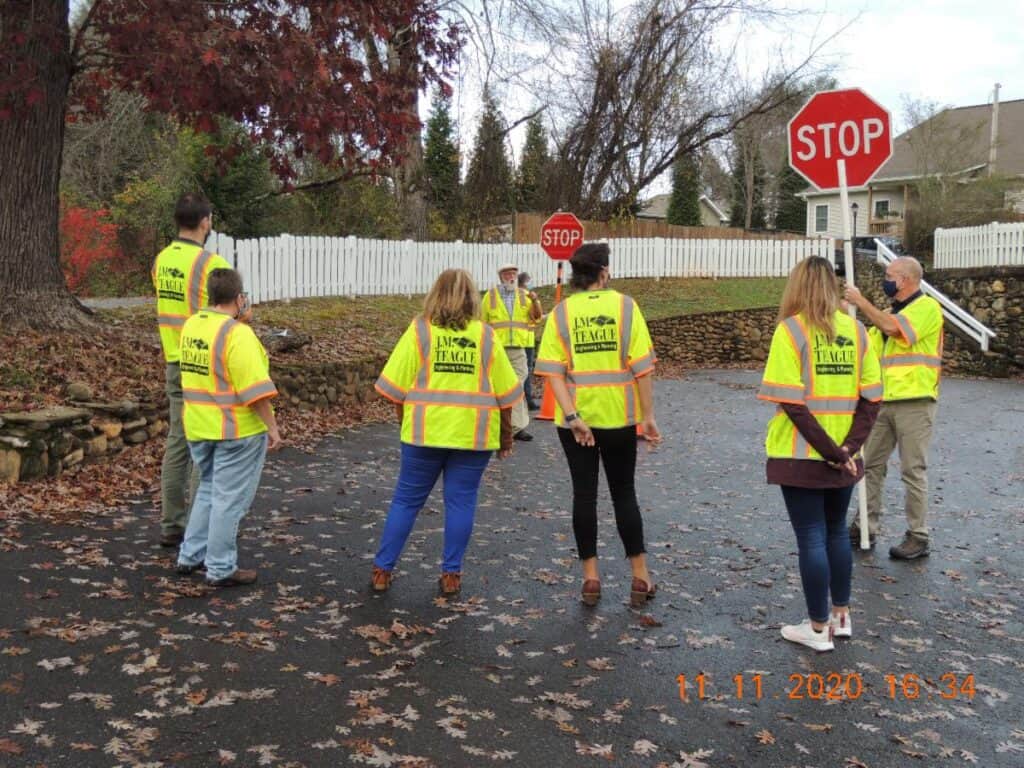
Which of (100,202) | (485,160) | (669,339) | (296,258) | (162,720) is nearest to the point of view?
(162,720)

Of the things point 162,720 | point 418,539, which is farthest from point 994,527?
point 162,720

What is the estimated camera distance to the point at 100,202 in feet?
88.7

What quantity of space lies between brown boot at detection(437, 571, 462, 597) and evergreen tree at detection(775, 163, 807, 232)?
57237 millimetres

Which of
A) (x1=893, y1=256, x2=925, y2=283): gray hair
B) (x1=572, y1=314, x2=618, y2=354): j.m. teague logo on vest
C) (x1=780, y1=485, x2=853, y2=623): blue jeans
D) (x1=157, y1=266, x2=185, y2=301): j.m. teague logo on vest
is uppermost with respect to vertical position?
(x1=893, y1=256, x2=925, y2=283): gray hair

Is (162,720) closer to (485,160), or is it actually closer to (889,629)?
(889,629)

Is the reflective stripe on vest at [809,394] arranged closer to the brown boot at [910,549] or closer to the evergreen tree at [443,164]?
the brown boot at [910,549]

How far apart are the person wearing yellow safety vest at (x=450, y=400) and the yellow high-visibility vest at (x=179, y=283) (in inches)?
60.3

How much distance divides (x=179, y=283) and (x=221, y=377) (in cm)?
109

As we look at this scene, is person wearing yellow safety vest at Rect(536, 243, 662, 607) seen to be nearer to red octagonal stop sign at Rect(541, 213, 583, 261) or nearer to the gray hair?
the gray hair

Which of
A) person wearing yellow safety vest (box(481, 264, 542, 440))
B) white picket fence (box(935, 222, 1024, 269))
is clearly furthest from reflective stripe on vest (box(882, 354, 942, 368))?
white picket fence (box(935, 222, 1024, 269))

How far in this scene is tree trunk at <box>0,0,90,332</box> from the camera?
9781 mm

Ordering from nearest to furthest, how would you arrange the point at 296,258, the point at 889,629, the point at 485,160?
the point at 889,629, the point at 296,258, the point at 485,160

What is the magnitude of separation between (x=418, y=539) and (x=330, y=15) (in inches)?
232

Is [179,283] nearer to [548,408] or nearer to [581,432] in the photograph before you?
[548,408]
